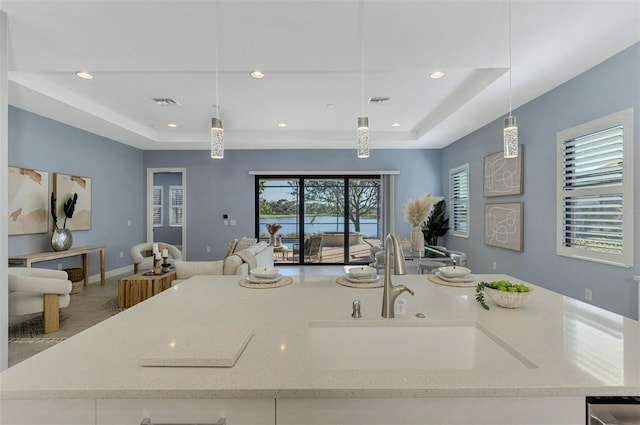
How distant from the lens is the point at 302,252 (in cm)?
643

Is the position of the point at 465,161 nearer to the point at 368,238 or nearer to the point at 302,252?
the point at 368,238

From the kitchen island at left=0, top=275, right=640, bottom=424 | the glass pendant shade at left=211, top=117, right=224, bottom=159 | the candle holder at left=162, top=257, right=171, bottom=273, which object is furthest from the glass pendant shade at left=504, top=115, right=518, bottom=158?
the candle holder at left=162, top=257, right=171, bottom=273

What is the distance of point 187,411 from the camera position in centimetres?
73

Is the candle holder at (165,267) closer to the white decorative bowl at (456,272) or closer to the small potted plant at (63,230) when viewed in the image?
the small potted plant at (63,230)

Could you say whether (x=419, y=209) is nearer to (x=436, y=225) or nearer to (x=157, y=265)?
(x=436, y=225)

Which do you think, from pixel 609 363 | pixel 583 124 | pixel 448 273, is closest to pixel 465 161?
pixel 583 124

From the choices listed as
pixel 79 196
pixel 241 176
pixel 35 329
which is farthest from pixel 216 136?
pixel 241 176

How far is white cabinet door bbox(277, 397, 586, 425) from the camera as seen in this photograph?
728mm

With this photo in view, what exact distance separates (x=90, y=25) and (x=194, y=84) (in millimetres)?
1466

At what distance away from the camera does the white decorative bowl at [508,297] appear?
1238 millimetres

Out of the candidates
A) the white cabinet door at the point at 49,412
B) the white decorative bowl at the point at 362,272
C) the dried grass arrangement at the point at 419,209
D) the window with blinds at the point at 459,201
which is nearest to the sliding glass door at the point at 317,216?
the window with blinds at the point at 459,201

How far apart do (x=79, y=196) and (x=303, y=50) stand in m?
4.54

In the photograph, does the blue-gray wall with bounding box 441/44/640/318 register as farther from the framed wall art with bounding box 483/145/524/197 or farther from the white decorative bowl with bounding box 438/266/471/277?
the white decorative bowl with bounding box 438/266/471/277

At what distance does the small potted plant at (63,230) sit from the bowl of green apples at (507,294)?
5266mm
